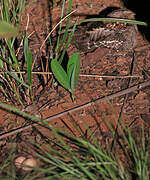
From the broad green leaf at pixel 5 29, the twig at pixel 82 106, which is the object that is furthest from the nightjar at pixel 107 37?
the broad green leaf at pixel 5 29

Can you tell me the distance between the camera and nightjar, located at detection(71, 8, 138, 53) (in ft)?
5.61

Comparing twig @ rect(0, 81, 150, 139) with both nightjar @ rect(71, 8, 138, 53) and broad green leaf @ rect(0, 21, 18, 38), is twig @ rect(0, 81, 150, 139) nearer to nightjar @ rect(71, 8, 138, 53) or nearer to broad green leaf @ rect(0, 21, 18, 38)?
nightjar @ rect(71, 8, 138, 53)

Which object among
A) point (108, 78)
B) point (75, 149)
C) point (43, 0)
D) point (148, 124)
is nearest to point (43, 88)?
point (108, 78)

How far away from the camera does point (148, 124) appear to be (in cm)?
125

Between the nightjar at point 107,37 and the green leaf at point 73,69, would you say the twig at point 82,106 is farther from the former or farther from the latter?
the nightjar at point 107,37

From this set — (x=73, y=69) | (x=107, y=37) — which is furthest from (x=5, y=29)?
(x=107, y=37)

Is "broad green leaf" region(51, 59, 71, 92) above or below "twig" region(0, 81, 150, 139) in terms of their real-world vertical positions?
above

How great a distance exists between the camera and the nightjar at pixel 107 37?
67.3 inches

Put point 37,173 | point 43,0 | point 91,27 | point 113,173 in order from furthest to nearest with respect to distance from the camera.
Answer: point 43,0 → point 91,27 → point 37,173 → point 113,173

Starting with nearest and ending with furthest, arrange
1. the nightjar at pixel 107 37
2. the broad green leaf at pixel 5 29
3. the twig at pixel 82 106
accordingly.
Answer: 1. the broad green leaf at pixel 5 29
2. the twig at pixel 82 106
3. the nightjar at pixel 107 37

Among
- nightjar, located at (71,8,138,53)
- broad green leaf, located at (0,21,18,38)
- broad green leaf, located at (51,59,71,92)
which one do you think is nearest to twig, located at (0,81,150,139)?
broad green leaf, located at (51,59,71,92)

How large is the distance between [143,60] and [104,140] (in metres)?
0.60

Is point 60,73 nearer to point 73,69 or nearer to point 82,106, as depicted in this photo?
point 73,69

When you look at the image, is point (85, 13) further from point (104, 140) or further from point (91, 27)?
point (104, 140)
